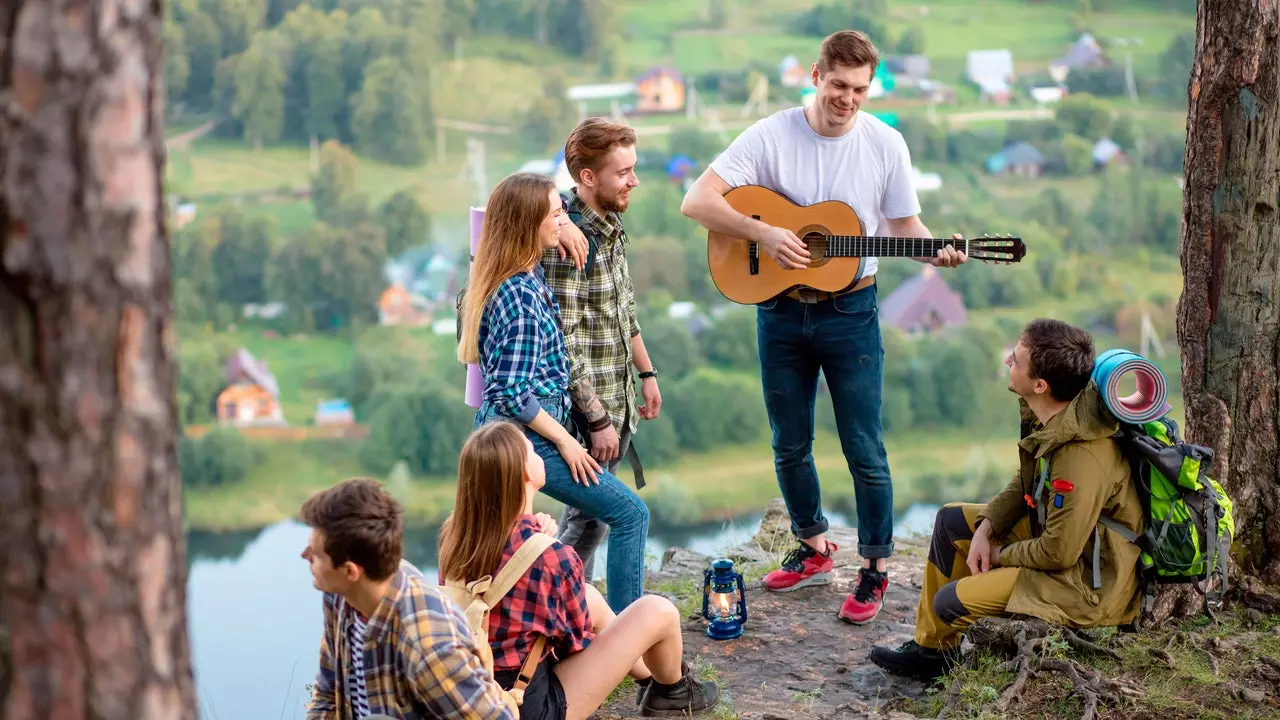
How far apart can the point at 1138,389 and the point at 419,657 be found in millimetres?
1899

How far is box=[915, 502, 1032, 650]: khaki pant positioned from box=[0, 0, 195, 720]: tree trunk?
2.30 meters

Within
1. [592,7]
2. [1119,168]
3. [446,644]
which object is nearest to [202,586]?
[592,7]

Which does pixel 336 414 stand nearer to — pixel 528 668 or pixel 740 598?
pixel 740 598

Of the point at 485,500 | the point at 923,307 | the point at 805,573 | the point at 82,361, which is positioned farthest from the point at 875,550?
the point at 923,307

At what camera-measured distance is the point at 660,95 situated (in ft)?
172

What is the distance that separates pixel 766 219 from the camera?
396 cm

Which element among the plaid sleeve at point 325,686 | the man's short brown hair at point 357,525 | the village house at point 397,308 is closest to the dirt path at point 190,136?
the village house at point 397,308

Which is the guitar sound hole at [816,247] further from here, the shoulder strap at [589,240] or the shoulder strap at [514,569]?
the shoulder strap at [514,569]

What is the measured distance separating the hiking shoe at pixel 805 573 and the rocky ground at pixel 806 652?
3 centimetres

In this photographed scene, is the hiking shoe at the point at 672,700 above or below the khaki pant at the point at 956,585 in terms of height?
below

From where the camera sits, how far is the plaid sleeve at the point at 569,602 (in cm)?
282

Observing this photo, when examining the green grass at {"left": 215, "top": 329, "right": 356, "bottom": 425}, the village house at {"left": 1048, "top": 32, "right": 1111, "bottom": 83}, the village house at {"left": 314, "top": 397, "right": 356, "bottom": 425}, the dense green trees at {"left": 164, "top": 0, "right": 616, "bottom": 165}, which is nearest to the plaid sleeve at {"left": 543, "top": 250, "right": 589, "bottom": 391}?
the village house at {"left": 314, "top": 397, "right": 356, "bottom": 425}

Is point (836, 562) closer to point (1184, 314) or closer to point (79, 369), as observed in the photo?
point (1184, 314)

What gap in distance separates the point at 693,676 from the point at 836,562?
1450mm
